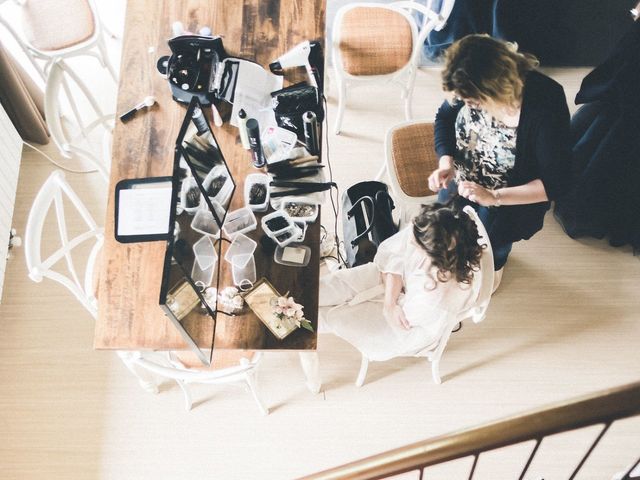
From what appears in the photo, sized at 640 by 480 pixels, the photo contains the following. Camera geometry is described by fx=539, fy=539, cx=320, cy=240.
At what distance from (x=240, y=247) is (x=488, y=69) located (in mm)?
1062

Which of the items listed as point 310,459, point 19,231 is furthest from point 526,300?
point 19,231

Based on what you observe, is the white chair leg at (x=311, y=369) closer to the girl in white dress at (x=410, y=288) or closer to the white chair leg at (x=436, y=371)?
the girl in white dress at (x=410, y=288)

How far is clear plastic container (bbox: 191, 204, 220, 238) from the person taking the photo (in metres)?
1.88

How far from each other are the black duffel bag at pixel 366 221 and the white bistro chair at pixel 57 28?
5.53ft

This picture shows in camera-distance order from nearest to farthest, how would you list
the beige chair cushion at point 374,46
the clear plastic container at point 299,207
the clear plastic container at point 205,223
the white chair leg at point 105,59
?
the clear plastic container at point 205,223 < the clear plastic container at point 299,207 < the beige chair cushion at point 374,46 < the white chair leg at point 105,59

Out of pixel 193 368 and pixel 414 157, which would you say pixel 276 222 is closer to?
pixel 193 368

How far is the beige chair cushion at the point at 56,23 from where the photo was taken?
286 centimetres

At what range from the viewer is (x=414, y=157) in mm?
2543

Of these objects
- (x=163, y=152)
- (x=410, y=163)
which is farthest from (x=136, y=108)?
(x=410, y=163)

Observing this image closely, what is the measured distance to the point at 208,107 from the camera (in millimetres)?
2254

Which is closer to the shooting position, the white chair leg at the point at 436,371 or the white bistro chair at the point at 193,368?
the white bistro chair at the point at 193,368

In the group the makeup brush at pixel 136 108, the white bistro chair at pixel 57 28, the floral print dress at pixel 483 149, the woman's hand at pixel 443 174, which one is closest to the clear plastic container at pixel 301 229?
the woman's hand at pixel 443 174

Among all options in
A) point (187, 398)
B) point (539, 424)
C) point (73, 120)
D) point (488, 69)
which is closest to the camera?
point (539, 424)

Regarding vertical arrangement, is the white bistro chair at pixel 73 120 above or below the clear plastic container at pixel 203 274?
above
